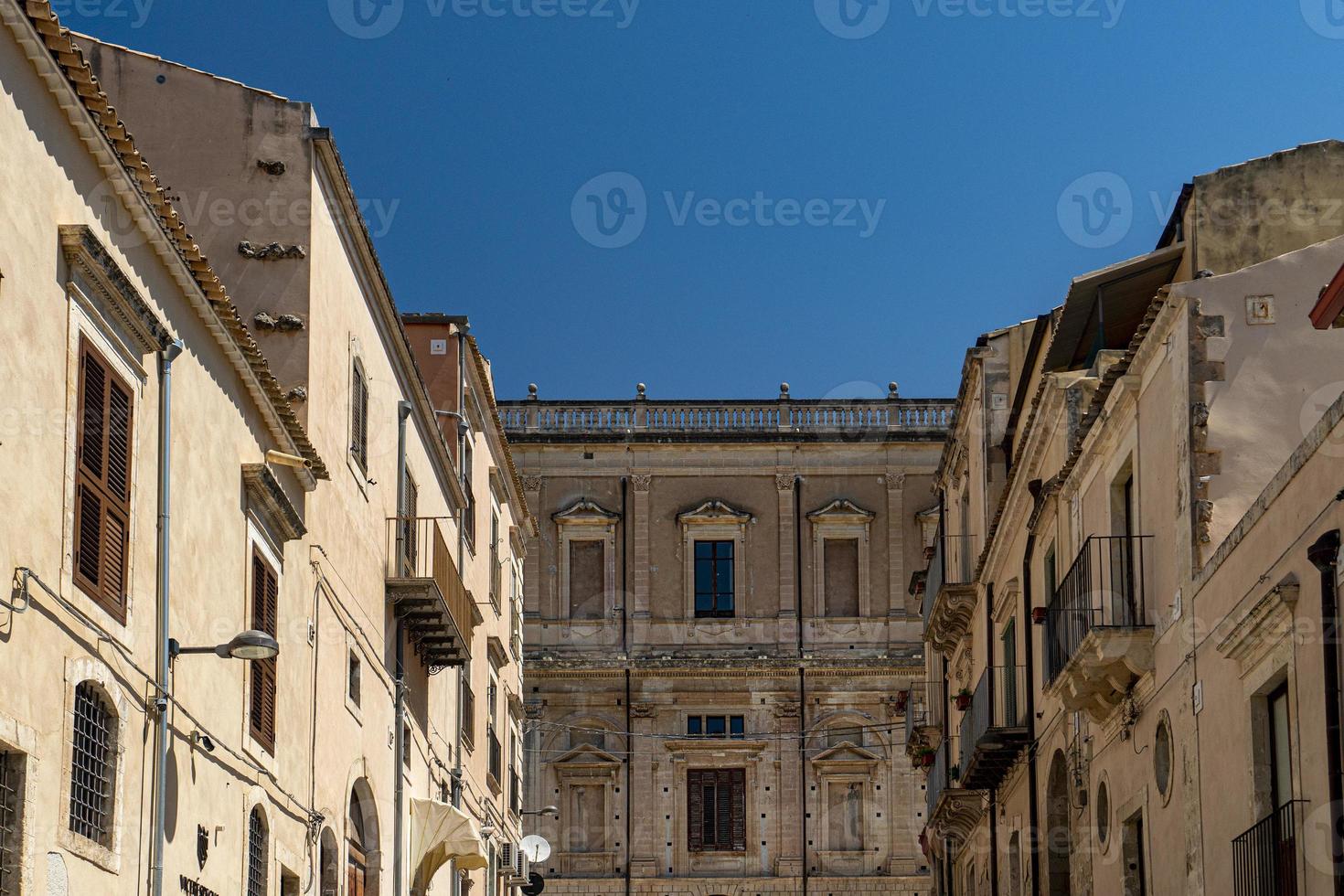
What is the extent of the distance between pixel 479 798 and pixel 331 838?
12.5 metres

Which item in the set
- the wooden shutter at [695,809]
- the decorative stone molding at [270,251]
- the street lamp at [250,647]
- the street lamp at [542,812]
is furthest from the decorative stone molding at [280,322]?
the wooden shutter at [695,809]

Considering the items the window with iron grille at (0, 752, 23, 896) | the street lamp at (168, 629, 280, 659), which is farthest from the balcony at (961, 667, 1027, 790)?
the window with iron grille at (0, 752, 23, 896)

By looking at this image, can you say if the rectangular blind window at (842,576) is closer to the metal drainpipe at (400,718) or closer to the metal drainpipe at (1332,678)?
the metal drainpipe at (400,718)

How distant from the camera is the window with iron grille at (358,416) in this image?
23.6 m

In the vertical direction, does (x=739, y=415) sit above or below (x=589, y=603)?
above

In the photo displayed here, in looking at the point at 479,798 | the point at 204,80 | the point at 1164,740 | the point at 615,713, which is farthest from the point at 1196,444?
the point at 615,713

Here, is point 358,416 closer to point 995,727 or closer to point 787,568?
point 995,727

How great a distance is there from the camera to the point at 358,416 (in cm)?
2409

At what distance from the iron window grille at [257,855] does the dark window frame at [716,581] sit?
36358mm

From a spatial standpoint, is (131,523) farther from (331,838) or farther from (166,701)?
(331,838)

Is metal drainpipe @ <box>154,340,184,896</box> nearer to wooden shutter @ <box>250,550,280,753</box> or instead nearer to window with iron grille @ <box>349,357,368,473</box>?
wooden shutter @ <box>250,550,280,753</box>

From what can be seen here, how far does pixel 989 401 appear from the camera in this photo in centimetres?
3161

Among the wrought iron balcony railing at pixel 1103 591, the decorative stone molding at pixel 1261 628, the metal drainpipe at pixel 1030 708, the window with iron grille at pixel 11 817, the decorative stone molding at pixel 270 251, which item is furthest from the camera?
the metal drainpipe at pixel 1030 708

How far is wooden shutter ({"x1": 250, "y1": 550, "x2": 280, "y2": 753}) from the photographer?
61.2 feet
